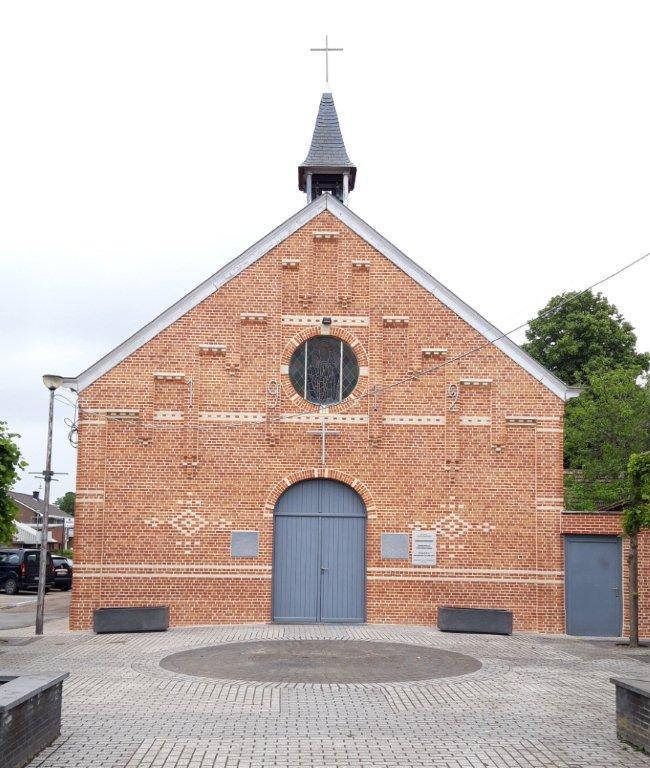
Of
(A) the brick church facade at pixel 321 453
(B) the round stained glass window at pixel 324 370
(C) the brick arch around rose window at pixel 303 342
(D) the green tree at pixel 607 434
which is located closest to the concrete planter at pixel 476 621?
(A) the brick church facade at pixel 321 453

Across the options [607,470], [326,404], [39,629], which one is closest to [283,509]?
[326,404]

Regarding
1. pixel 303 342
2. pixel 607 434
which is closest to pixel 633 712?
pixel 303 342

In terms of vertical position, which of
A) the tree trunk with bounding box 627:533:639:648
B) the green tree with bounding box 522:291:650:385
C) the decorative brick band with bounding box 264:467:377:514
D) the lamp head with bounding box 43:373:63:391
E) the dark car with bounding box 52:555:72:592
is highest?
the green tree with bounding box 522:291:650:385

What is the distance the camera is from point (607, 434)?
28.5m

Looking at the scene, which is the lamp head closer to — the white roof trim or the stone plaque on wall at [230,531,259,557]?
the white roof trim

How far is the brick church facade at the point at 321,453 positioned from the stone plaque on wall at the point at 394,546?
45 mm

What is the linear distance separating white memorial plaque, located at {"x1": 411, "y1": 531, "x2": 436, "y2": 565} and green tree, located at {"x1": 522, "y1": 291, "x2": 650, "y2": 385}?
19.4m

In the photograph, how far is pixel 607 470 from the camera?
90.5 feet

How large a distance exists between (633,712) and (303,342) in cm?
1189

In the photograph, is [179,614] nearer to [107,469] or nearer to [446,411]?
[107,469]

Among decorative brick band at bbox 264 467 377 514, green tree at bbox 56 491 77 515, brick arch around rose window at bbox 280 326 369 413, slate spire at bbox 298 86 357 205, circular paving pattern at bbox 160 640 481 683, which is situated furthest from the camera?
green tree at bbox 56 491 77 515

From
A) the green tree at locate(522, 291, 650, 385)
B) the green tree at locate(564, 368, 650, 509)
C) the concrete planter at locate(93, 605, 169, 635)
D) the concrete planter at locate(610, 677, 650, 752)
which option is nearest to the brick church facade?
the concrete planter at locate(93, 605, 169, 635)

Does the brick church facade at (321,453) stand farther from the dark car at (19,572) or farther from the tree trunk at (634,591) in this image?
the dark car at (19,572)

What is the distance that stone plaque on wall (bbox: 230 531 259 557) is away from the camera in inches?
723
